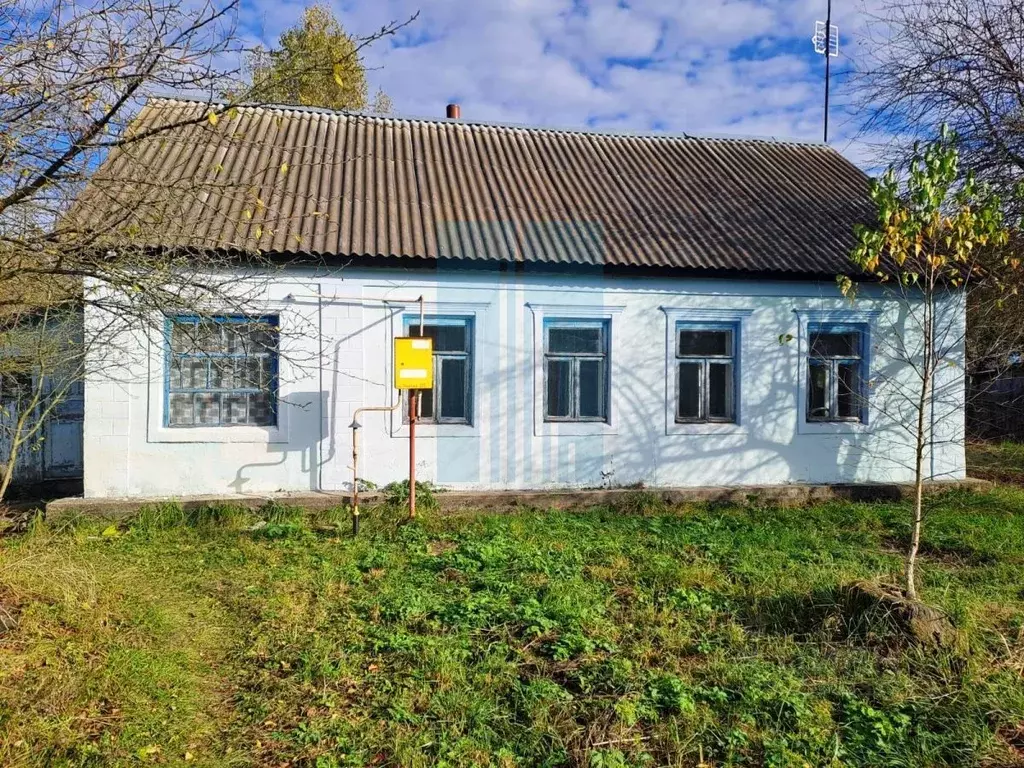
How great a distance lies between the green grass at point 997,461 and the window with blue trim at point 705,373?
525 cm

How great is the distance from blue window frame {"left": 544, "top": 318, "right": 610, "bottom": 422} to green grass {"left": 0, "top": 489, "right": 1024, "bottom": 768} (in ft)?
8.73

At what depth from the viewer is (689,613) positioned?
5.11 m

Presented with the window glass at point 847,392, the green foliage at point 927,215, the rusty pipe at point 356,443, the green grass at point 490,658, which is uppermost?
the green foliage at point 927,215

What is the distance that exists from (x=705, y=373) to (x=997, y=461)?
736 cm

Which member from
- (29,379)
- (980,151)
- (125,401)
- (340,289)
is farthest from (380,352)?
(980,151)

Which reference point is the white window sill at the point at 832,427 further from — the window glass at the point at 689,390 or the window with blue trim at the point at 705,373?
the window glass at the point at 689,390

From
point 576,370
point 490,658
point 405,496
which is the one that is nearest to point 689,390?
point 576,370

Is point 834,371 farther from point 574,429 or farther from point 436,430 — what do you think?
point 436,430

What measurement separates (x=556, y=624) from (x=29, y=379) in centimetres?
817

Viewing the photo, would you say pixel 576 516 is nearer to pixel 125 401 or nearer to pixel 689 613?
pixel 689 613

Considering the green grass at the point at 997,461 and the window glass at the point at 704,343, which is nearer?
the window glass at the point at 704,343

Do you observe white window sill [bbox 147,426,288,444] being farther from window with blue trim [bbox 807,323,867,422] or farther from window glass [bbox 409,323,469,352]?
window with blue trim [bbox 807,323,867,422]

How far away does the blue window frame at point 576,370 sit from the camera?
30.3 ft

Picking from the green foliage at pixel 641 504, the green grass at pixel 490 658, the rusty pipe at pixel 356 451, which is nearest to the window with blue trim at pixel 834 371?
the green foliage at pixel 641 504
